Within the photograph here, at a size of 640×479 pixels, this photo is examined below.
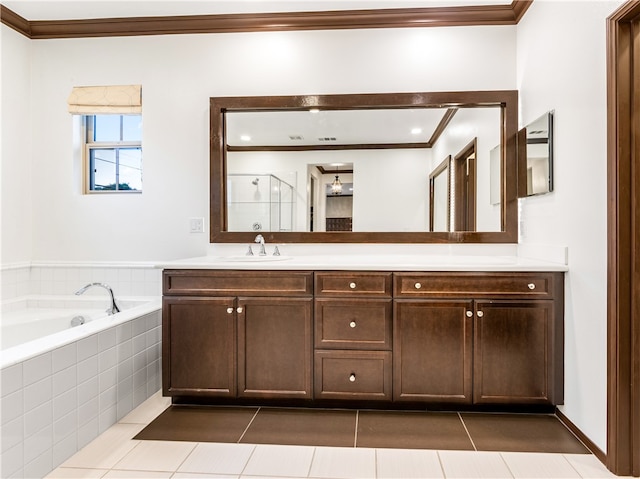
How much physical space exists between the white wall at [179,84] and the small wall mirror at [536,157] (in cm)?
46

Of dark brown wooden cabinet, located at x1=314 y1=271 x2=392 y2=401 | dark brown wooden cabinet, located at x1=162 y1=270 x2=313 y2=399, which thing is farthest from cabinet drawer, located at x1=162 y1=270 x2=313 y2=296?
dark brown wooden cabinet, located at x1=314 y1=271 x2=392 y2=401

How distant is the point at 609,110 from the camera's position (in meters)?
1.70

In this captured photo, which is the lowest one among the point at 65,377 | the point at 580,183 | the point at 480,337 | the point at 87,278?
the point at 65,377

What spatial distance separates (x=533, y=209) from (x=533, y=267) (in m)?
0.53

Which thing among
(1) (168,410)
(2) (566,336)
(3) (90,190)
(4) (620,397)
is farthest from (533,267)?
(3) (90,190)

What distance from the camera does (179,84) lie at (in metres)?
2.86

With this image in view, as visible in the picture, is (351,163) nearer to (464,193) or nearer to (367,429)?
(464,193)

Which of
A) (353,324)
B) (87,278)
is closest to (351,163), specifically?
→ (353,324)

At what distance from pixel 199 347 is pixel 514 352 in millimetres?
1745

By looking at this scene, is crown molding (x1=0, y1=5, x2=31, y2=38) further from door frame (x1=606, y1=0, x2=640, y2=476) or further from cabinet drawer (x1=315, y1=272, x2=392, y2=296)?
door frame (x1=606, y1=0, x2=640, y2=476)

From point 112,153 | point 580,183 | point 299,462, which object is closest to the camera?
point 299,462

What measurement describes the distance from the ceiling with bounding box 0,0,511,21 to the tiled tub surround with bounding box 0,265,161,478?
179 cm

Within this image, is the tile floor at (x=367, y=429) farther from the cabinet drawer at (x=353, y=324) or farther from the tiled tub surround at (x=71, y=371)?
the cabinet drawer at (x=353, y=324)

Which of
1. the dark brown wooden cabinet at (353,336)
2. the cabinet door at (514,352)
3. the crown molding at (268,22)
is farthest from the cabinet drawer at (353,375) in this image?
the crown molding at (268,22)
